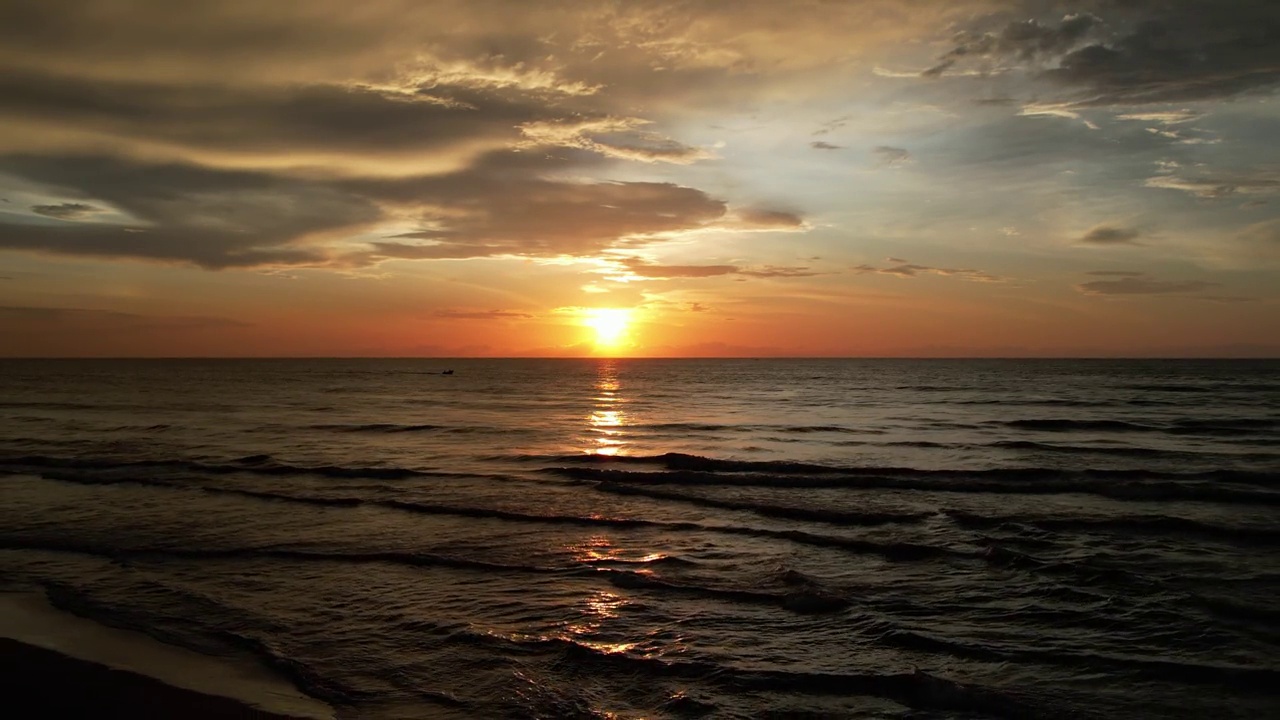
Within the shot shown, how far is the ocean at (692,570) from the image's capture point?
808 centimetres

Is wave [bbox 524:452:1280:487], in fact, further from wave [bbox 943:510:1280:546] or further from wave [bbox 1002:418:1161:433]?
wave [bbox 1002:418:1161:433]

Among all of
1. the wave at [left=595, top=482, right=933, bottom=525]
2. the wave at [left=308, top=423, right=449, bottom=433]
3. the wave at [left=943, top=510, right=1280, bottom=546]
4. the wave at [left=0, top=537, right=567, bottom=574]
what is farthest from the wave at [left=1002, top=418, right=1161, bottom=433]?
the wave at [left=0, top=537, right=567, bottom=574]

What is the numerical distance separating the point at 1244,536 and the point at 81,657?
1887 cm

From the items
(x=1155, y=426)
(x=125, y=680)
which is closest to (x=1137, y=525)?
(x=125, y=680)

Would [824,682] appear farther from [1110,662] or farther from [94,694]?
[94,694]

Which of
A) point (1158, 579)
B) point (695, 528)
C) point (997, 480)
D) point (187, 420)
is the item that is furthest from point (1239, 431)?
point (187, 420)

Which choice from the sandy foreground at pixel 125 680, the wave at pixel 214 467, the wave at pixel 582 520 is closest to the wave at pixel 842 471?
the wave at pixel 214 467

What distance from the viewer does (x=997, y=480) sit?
21141mm

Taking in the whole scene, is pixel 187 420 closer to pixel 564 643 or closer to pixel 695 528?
pixel 695 528

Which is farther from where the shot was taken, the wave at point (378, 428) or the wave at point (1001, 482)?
the wave at point (378, 428)

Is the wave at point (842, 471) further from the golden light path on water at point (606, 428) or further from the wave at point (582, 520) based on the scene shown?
the wave at point (582, 520)

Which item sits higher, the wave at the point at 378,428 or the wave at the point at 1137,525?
the wave at the point at 1137,525

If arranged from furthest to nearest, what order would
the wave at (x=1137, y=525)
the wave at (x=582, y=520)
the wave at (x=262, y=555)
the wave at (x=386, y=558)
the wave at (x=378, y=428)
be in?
the wave at (x=378, y=428) → the wave at (x=1137, y=525) → the wave at (x=582, y=520) → the wave at (x=262, y=555) → the wave at (x=386, y=558)

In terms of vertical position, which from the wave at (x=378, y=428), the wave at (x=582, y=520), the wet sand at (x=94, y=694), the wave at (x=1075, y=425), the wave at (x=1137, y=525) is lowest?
the wave at (x=378, y=428)
